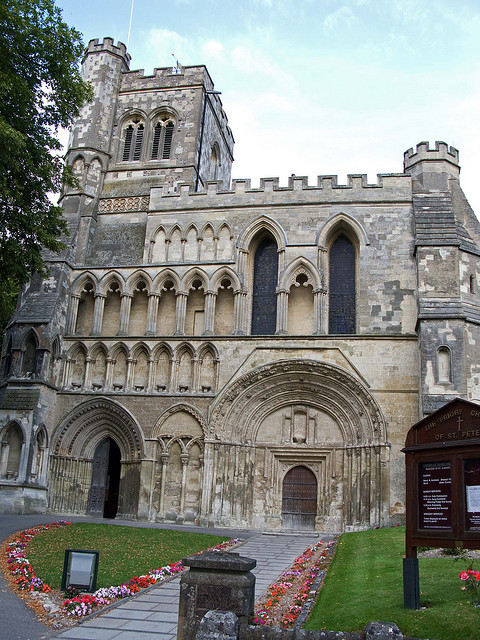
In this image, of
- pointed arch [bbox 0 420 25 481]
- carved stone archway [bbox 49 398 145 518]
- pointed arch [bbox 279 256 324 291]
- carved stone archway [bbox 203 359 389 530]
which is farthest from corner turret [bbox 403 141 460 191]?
pointed arch [bbox 0 420 25 481]

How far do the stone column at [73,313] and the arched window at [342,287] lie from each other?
8.87 meters

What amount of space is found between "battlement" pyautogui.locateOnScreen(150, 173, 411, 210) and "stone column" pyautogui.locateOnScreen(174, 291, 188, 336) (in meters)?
3.64

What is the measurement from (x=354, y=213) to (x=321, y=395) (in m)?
6.42

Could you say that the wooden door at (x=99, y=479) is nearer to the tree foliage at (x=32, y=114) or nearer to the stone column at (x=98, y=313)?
the stone column at (x=98, y=313)

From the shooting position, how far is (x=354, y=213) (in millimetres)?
22500

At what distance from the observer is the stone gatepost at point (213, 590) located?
6355 mm

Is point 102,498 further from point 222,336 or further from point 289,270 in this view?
point 289,270

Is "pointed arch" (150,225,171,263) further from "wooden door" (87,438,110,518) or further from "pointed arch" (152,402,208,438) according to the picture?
"wooden door" (87,438,110,518)

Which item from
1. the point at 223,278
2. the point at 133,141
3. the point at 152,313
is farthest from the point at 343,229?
the point at 133,141

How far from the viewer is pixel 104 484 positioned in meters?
22.3

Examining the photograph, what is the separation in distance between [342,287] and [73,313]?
943 cm

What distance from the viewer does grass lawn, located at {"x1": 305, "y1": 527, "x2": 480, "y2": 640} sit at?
663 cm

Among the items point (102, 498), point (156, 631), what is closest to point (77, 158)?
point (102, 498)

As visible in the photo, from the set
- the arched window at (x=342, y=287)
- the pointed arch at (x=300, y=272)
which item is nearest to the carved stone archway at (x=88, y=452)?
the pointed arch at (x=300, y=272)
